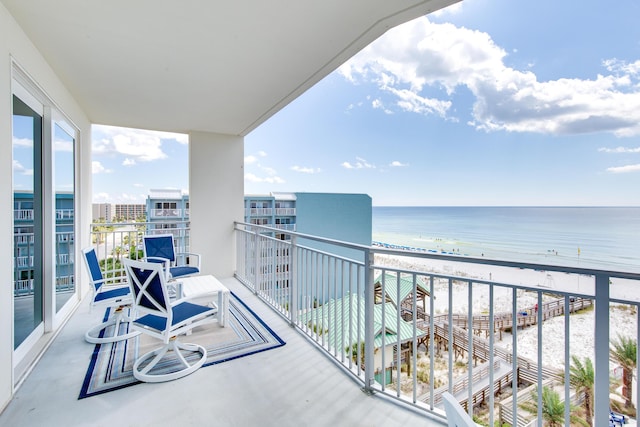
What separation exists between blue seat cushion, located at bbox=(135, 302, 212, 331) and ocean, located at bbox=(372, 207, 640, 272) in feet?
20.3

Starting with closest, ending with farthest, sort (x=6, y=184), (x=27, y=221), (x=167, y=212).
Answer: (x=6, y=184), (x=27, y=221), (x=167, y=212)

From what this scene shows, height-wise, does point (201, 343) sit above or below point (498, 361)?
above

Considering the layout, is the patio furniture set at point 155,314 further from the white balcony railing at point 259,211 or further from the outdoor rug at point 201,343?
the white balcony railing at point 259,211

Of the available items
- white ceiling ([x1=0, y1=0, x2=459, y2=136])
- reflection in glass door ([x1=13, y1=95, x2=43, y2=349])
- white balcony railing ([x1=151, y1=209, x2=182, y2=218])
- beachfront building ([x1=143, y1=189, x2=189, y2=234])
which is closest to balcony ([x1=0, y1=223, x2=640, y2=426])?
reflection in glass door ([x1=13, y1=95, x2=43, y2=349])

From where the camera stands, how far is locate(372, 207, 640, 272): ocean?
990 cm

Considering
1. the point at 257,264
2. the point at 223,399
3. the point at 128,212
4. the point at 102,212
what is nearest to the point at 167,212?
the point at 128,212

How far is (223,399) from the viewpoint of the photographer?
6.04 ft

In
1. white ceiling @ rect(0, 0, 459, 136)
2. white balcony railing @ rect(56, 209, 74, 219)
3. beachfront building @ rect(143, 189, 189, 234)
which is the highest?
white ceiling @ rect(0, 0, 459, 136)

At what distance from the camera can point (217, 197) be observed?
4.98 metres

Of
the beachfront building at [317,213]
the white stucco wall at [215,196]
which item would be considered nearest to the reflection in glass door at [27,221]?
the white stucco wall at [215,196]

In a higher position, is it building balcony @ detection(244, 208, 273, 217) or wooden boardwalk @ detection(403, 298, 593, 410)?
building balcony @ detection(244, 208, 273, 217)

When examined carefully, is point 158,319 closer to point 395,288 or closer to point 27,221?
point 27,221

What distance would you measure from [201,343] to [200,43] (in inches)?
99.6

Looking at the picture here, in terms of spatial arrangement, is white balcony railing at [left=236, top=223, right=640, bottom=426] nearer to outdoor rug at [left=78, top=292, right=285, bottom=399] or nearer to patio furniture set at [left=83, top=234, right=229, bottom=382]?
outdoor rug at [left=78, top=292, right=285, bottom=399]
